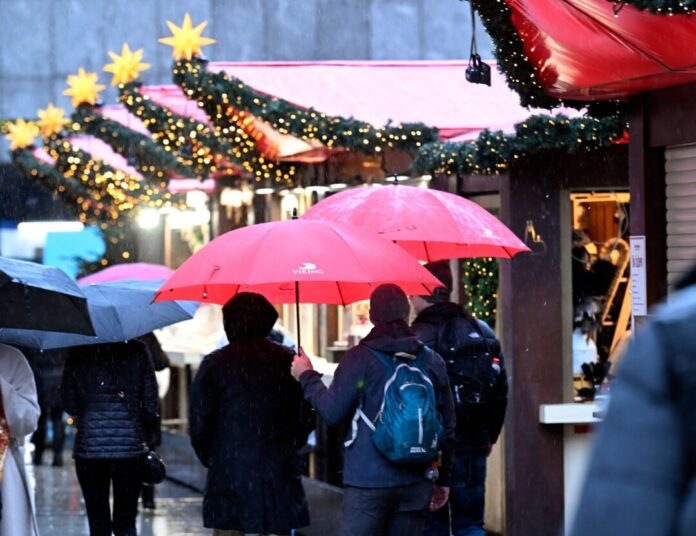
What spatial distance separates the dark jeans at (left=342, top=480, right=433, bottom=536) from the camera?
725cm

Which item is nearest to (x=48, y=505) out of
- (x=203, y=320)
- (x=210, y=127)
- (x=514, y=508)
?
(x=203, y=320)

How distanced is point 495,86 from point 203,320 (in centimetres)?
433

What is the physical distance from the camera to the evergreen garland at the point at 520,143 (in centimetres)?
1055

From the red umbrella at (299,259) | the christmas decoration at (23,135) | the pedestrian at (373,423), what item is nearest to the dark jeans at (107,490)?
the red umbrella at (299,259)

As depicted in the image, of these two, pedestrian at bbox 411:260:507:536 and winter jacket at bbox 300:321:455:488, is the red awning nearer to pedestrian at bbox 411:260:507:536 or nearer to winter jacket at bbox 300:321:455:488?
pedestrian at bbox 411:260:507:536

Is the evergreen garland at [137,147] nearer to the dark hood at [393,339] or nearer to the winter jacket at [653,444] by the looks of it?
the dark hood at [393,339]

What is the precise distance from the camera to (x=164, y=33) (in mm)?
30266

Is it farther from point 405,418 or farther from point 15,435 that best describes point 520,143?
point 15,435

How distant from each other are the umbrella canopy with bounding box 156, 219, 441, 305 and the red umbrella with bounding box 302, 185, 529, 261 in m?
0.59

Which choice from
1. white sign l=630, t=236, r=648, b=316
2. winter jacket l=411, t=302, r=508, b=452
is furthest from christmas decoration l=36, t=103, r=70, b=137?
white sign l=630, t=236, r=648, b=316

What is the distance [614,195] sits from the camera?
39.0 ft

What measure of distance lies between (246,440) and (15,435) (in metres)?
1.17

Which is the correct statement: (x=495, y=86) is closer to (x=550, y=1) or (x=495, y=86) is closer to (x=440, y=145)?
(x=440, y=145)

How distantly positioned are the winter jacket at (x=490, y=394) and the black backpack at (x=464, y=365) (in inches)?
2.5
